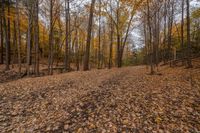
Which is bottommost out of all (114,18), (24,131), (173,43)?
(24,131)

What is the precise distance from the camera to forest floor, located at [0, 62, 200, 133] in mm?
4371

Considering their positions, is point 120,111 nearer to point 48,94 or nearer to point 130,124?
point 130,124

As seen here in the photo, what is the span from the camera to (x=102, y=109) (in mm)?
5402

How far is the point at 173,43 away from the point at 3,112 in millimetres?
28976

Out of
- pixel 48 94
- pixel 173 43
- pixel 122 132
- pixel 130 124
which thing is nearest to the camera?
pixel 122 132

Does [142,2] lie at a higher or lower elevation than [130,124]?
higher

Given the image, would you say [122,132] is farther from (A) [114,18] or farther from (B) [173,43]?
(B) [173,43]

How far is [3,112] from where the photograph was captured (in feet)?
17.9

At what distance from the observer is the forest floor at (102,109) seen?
14.3 feet

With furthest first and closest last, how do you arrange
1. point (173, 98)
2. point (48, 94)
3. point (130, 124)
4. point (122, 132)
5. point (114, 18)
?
point (114, 18) < point (48, 94) < point (173, 98) < point (130, 124) < point (122, 132)

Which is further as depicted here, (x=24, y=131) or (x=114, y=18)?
(x=114, y=18)

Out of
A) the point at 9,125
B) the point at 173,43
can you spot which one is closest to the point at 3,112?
the point at 9,125

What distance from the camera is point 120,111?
5.24 metres

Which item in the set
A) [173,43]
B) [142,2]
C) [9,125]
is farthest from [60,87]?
[173,43]
